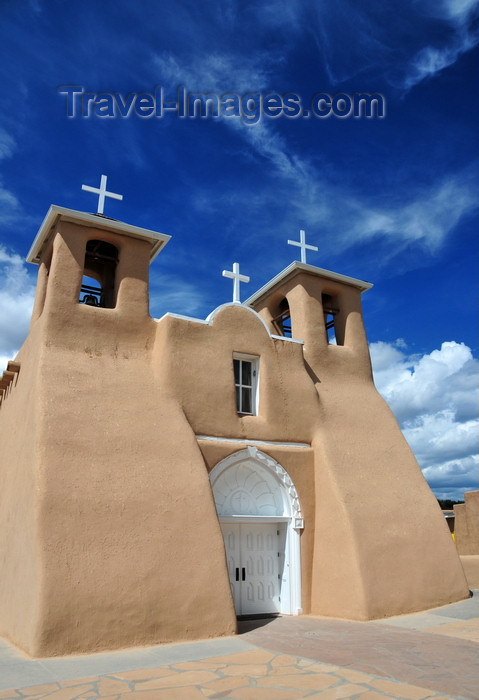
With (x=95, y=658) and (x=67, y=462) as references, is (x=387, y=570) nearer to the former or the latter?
(x=95, y=658)

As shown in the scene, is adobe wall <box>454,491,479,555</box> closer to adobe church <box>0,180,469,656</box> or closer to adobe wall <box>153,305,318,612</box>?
adobe church <box>0,180,469,656</box>

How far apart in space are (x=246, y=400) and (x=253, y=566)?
342 cm

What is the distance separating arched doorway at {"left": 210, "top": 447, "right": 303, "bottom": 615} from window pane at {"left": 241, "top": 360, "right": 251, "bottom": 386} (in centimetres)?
171

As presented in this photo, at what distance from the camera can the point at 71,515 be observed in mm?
7648

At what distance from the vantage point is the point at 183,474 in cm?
A: 895

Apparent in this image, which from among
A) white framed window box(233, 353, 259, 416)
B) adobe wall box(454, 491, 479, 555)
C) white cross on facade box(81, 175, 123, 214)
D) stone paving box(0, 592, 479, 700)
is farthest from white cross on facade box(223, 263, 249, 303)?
adobe wall box(454, 491, 479, 555)

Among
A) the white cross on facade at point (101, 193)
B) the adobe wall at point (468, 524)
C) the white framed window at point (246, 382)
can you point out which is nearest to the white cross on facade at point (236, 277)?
the white framed window at point (246, 382)

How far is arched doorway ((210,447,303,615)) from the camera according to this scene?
10.2 meters

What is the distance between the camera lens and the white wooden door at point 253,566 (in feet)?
33.5

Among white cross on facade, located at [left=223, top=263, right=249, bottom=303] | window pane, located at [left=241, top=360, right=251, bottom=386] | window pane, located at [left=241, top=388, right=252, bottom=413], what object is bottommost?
window pane, located at [left=241, top=388, right=252, bottom=413]

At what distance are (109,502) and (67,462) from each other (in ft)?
2.98

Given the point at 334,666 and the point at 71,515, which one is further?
the point at 71,515

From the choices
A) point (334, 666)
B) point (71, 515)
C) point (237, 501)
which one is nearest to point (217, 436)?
point (237, 501)

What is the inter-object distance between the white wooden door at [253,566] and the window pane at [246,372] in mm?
3047
